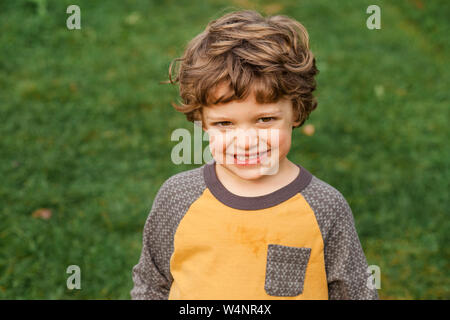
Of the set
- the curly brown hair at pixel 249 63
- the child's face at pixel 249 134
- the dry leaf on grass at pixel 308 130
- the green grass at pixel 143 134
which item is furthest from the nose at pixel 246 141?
the dry leaf on grass at pixel 308 130

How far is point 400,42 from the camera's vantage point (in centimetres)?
595

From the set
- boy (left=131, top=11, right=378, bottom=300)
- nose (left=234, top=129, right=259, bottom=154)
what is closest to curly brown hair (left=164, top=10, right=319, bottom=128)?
boy (left=131, top=11, right=378, bottom=300)

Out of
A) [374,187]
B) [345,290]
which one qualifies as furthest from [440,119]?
[345,290]

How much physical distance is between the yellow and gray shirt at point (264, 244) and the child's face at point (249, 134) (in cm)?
15

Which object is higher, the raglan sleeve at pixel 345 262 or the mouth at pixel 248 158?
the mouth at pixel 248 158

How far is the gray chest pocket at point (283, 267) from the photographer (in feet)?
6.01

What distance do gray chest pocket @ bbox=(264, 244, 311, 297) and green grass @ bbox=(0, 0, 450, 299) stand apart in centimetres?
112

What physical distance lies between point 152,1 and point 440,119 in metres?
3.95

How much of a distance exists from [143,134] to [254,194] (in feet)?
9.07

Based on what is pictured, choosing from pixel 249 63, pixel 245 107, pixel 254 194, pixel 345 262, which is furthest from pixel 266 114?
pixel 345 262

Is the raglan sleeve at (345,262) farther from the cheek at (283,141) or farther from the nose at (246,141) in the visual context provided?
the nose at (246,141)

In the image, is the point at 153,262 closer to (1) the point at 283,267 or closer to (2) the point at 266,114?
(1) the point at 283,267

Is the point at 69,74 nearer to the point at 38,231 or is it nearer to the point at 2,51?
the point at 2,51

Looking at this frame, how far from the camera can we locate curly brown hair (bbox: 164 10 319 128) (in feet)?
5.63
